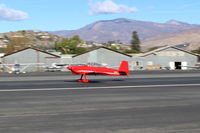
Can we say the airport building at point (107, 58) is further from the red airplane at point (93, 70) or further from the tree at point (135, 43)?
the tree at point (135, 43)

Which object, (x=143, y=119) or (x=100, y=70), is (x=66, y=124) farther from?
(x=100, y=70)

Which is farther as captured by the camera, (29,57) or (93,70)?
(29,57)

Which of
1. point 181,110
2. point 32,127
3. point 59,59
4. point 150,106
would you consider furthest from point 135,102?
point 59,59

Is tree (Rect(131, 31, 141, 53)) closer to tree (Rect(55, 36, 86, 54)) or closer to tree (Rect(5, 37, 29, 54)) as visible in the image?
tree (Rect(55, 36, 86, 54))

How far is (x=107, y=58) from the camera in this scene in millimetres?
78000

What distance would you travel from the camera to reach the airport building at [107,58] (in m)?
72.6

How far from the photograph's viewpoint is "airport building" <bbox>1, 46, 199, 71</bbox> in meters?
72.6

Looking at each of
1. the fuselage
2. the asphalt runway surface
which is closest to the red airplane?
the fuselage

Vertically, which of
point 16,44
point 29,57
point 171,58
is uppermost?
point 16,44

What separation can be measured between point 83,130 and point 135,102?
6.16 m

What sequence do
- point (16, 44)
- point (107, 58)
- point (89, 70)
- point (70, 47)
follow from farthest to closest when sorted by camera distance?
point (70, 47)
point (16, 44)
point (107, 58)
point (89, 70)

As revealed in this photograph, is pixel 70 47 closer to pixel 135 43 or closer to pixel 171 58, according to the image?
pixel 135 43

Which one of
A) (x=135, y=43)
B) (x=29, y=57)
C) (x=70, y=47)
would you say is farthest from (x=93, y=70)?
(x=135, y=43)

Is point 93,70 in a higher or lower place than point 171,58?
lower
